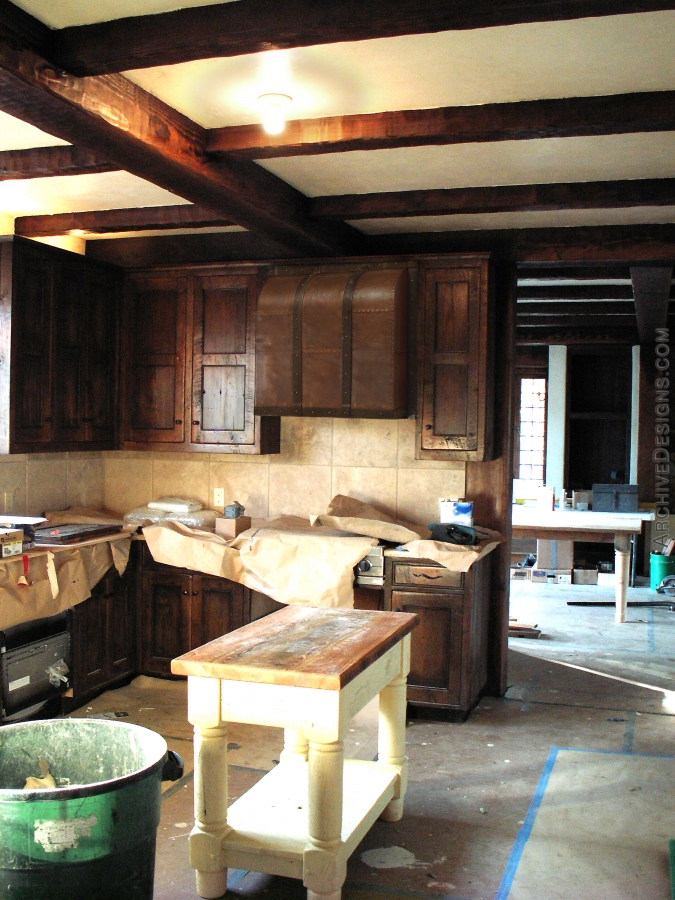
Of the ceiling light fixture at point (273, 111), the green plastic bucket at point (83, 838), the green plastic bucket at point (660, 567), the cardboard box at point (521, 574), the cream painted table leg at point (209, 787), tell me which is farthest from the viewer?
the cardboard box at point (521, 574)

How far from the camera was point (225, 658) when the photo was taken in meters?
3.09

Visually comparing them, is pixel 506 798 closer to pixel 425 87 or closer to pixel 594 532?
pixel 425 87

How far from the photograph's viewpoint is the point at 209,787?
10.3 ft

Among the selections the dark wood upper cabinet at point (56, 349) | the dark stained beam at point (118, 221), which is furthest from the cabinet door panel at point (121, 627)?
the dark stained beam at point (118, 221)

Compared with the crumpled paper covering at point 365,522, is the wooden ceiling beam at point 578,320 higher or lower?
higher

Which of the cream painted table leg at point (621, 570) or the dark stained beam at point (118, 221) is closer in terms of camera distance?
the dark stained beam at point (118, 221)

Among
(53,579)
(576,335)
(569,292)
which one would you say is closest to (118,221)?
(53,579)

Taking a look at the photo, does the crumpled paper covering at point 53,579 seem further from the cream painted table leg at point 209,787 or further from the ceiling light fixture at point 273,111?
the ceiling light fixture at point 273,111

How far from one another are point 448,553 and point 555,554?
A: 5137mm

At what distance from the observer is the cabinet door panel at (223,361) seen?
5.70m

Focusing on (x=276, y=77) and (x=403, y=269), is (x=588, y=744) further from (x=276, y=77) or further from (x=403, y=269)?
(x=276, y=77)

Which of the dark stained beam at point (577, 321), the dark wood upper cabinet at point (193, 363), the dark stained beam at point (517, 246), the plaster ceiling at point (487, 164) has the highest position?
the plaster ceiling at point (487, 164)

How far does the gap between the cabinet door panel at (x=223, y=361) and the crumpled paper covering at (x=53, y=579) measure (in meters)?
0.96

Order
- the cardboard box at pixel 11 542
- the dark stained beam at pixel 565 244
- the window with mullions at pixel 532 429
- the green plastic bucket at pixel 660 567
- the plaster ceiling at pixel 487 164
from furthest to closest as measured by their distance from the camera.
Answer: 1. the window with mullions at pixel 532 429
2. the green plastic bucket at pixel 660 567
3. the dark stained beam at pixel 565 244
4. the cardboard box at pixel 11 542
5. the plaster ceiling at pixel 487 164
